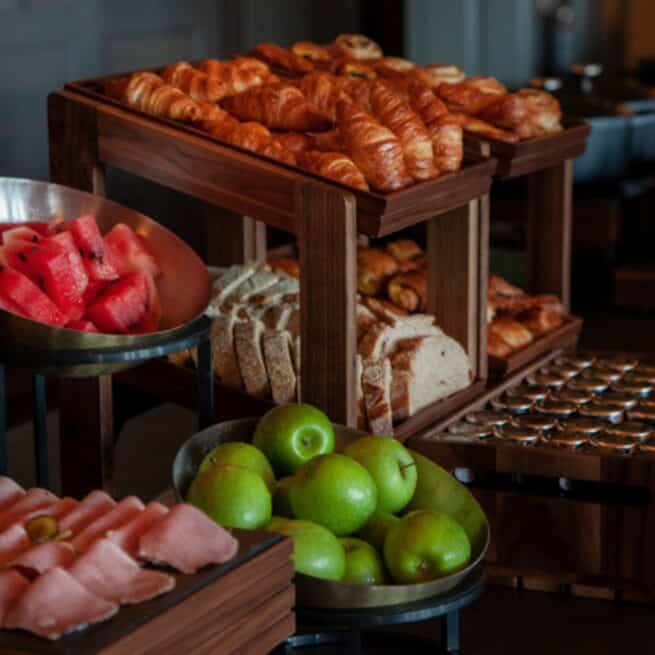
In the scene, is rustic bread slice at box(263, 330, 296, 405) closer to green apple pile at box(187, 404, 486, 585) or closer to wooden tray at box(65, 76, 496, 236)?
wooden tray at box(65, 76, 496, 236)

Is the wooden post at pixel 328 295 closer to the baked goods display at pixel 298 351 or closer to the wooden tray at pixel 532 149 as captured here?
the baked goods display at pixel 298 351

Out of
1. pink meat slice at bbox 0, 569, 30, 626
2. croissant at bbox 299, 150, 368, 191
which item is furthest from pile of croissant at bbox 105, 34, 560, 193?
pink meat slice at bbox 0, 569, 30, 626

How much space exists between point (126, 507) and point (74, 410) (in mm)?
1055

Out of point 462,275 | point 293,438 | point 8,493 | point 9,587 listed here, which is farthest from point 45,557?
point 462,275

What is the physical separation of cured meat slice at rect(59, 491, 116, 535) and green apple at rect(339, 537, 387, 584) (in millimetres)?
397

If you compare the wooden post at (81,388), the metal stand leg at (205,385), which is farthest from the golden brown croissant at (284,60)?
the metal stand leg at (205,385)

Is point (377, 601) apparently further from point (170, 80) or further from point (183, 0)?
point (183, 0)

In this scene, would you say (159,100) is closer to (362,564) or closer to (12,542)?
(362,564)

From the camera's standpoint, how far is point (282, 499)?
217 cm

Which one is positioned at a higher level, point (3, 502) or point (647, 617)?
point (3, 502)

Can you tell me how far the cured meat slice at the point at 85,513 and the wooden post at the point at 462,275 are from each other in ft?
4.71

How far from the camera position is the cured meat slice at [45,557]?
1609 millimetres

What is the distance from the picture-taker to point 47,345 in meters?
2.08

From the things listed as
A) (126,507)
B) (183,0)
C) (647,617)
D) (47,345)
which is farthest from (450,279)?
(183,0)
